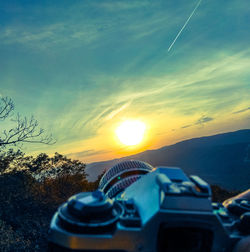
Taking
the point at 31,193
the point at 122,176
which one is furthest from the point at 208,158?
the point at 122,176

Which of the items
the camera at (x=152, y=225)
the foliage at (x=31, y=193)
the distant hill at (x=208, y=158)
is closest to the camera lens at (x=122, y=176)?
the camera at (x=152, y=225)

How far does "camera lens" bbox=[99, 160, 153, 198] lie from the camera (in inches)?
111

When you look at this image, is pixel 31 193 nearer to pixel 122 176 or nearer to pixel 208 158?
pixel 122 176

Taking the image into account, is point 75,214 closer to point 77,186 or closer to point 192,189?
point 192,189

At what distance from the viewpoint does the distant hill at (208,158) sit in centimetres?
9681

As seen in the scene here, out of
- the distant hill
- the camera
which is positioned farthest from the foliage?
the distant hill

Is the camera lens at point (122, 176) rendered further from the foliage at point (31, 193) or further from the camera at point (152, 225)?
the foliage at point (31, 193)

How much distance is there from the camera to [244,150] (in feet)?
371

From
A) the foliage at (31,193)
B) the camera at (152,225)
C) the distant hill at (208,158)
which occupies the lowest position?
the distant hill at (208,158)

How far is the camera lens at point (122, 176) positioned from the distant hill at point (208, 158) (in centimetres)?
8810

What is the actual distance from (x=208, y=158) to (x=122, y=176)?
12150 cm

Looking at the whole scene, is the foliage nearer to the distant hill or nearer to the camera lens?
the camera lens

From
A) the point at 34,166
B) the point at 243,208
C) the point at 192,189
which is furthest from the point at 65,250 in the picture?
the point at 34,166

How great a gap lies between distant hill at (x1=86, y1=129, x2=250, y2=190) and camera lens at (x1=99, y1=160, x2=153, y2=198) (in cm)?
8810
